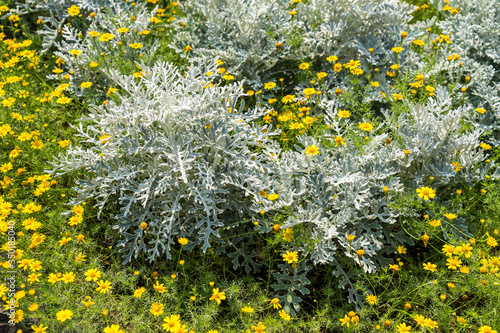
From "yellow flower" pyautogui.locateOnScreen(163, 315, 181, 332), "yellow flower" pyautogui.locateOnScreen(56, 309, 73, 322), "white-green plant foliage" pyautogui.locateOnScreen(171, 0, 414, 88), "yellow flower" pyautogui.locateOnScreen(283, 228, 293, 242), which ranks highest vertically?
"white-green plant foliage" pyautogui.locateOnScreen(171, 0, 414, 88)

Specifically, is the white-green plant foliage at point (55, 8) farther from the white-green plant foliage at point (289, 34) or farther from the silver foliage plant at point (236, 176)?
the silver foliage plant at point (236, 176)

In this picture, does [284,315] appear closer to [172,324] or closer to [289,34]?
[172,324]

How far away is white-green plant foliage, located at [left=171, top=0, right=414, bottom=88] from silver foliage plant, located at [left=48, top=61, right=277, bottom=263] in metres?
0.95

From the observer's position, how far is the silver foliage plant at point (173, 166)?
101 inches

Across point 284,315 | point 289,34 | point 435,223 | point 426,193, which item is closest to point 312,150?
point 426,193

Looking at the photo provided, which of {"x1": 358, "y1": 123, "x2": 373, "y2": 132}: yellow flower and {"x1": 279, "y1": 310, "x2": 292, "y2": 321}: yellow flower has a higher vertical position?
{"x1": 358, "y1": 123, "x2": 373, "y2": 132}: yellow flower

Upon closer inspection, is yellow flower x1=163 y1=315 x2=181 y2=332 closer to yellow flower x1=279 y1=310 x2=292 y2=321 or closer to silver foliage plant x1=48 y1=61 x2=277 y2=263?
silver foliage plant x1=48 y1=61 x2=277 y2=263

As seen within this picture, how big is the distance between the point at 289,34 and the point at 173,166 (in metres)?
1.74

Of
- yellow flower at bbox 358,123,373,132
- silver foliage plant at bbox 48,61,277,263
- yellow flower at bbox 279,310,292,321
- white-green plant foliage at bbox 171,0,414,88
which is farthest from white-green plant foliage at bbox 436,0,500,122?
yellow flower at bbox 279,310,292,321

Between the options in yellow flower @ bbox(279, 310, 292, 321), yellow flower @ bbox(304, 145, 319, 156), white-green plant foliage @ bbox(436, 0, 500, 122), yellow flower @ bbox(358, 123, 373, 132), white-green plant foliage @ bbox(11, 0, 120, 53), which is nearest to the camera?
yellow flower @ bbox(279, 310, 292, 321)

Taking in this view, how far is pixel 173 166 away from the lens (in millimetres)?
2551

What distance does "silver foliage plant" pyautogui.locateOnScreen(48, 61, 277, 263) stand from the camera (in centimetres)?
257

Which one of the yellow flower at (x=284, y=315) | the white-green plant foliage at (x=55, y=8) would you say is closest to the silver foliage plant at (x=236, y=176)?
the yellow flower at (x=284, y=315)

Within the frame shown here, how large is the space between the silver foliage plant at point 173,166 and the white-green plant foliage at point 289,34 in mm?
948
